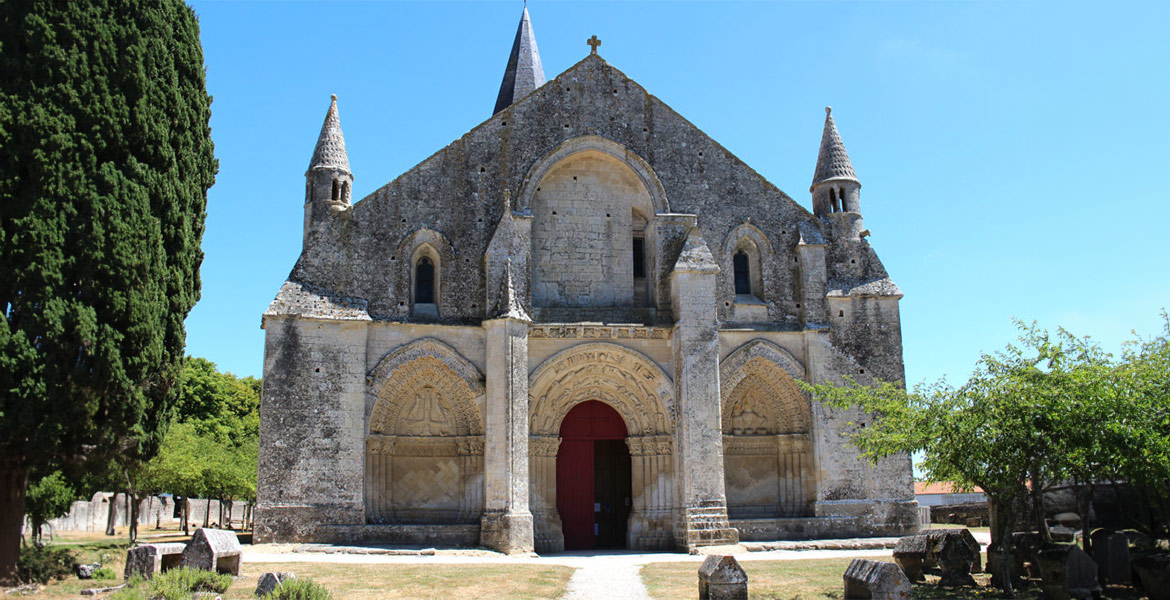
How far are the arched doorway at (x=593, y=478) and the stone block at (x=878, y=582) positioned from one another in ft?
33.7

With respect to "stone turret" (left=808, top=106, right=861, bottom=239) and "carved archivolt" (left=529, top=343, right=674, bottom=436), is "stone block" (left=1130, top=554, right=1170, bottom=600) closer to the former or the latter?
"carved archivolt" (left=529, top=343, right=674, bottom=436)

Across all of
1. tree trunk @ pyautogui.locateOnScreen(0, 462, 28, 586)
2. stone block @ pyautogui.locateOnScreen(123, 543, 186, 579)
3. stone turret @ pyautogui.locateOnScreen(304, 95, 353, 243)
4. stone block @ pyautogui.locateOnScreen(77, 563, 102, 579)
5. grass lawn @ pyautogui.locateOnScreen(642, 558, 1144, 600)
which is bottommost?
grass lawn @ pyautogui.locateOnScreen(642, 558, 1144, 600)

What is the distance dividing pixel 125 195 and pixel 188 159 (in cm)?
167

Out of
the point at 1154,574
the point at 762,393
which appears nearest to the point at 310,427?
the point at 762,393

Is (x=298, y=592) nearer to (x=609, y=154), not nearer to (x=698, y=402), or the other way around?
(x=698, y=402)

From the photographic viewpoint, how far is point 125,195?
472 inches

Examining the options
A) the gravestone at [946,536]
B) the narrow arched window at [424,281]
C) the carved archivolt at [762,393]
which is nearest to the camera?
the gravestone at [946,536]

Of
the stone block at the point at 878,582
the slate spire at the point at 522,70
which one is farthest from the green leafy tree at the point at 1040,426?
the slate spire at the point at 522,70

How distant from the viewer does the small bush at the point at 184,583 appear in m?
9.58

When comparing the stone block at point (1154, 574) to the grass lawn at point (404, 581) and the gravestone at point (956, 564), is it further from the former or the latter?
the grass lawn at point (404, 581)

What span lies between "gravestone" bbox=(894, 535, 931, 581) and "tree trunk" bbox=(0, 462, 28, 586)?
12.0 m

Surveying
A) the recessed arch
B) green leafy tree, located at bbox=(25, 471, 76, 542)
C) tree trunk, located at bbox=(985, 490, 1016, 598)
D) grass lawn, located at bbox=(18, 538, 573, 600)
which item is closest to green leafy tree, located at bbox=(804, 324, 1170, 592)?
tree trunk, located at bbox=(985, 490, 1016, 598)

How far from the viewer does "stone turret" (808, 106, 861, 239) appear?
22.1 metres

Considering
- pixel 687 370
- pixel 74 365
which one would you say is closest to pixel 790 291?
pixel 687 370
